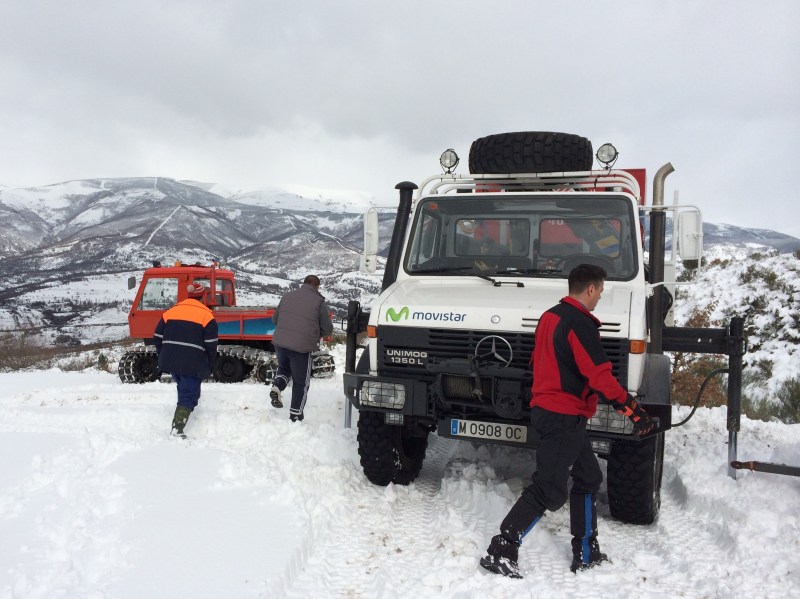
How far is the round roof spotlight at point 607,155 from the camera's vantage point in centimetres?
611

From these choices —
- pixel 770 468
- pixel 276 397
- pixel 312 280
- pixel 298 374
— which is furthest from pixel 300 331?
pixel 770 468

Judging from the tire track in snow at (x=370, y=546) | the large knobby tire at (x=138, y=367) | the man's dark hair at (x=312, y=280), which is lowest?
the large knobby tire at (x=138, y=367)

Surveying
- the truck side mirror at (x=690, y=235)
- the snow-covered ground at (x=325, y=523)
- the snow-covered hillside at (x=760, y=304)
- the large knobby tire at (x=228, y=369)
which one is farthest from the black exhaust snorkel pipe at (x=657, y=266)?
the large knobby tire at (x=228, y=369)

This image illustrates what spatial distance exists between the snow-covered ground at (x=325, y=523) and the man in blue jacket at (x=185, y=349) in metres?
0.43

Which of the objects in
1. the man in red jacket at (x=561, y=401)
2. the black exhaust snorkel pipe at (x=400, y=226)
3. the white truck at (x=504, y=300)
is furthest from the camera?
the black exhaust snorkel pipe at (x=400, y=226)

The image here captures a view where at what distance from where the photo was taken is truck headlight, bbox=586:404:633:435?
4309 mm

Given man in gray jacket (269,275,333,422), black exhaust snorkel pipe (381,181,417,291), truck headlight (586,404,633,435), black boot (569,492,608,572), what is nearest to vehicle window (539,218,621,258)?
black exhaust snorkel pipe (381,181,417,291)

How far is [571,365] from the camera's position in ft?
12.3

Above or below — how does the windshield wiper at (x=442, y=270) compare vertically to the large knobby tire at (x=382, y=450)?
above

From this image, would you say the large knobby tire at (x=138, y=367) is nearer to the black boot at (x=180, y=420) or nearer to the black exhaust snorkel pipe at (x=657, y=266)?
the black boot at (x=180, y=420)

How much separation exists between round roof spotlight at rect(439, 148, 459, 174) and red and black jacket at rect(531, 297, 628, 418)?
2.94m

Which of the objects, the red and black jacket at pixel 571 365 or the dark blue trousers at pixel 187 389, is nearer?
the red and black jacket at pixel 571 365

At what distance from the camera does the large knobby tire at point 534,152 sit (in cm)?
618

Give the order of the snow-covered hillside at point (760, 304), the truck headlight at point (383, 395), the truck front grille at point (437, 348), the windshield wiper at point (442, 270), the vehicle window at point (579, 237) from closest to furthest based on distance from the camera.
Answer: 1. the truck front grille at point (437, 348)
2. the truck headlight at point (383, 395)
3. the vehicle window at point (579, 237)
4. the windshield wiper at point (442, 270)
5. the snow-covered hillside at point (760, 304)
